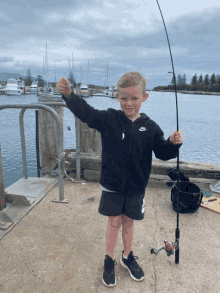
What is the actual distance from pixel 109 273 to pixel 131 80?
5.19ft

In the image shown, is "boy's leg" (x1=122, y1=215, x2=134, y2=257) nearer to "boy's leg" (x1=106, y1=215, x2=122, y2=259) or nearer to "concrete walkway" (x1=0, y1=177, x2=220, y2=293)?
"boy's leg" (x1=106, y1=215, x2=122, y2=259)

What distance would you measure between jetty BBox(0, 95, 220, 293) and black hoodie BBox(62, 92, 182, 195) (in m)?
0.82

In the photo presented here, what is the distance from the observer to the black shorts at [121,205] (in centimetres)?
172

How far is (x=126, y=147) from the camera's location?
1677 mm

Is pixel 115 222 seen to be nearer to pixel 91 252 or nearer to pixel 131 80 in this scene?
pixel 91 252

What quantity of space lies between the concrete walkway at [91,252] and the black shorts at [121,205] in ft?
1.96

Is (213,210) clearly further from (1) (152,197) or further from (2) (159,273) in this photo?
(2) (159,273)

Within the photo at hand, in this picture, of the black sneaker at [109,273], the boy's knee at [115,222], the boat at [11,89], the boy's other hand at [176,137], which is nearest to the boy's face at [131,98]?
the boy's other hand at [176,137]

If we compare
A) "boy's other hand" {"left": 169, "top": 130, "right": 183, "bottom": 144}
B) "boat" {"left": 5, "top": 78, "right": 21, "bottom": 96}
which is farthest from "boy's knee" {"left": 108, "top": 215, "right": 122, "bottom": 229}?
"boat" {"left": 5, "top": 78, "right": 21, "bottom": 96}

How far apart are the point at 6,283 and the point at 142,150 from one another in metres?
1.54

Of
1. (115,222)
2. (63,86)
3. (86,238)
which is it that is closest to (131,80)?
(63,86)

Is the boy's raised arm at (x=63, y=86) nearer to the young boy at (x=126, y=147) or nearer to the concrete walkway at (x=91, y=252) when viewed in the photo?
the young boy at (x=126, y=147)

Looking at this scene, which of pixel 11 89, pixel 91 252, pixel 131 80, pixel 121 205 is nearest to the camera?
pixel 131 80

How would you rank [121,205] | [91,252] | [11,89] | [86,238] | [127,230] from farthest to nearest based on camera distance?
[11,89] < [86,238] < [91,252] < [127,230] < [121,205]
